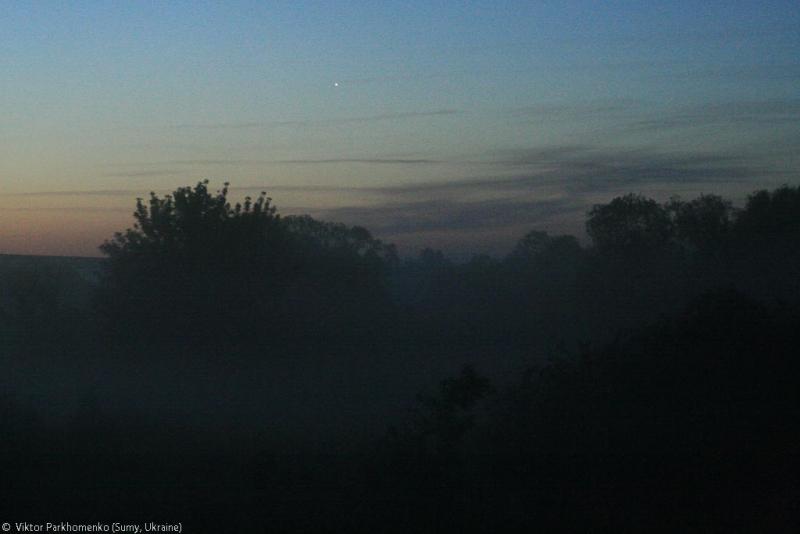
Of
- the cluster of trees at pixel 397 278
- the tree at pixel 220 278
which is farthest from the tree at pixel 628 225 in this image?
the tree at pixel 220 278

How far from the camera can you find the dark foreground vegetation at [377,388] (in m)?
11.3

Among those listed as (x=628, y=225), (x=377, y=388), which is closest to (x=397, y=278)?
(x=628, y=225)

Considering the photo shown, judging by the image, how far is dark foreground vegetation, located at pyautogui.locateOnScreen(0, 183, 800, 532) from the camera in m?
11.3

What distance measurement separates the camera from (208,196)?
3769 cm

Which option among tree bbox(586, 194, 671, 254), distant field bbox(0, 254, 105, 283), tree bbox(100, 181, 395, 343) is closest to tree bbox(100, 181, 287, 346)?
tree bbox(100, 181, 395, 343)

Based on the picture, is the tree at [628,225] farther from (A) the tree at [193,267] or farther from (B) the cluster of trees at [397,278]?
(A) the tree at [193,267]

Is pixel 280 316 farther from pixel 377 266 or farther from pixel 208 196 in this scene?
pixel 377 266

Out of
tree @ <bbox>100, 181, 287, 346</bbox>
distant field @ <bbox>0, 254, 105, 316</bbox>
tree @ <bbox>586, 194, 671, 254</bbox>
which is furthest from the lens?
tree @ <bbox>586, 194, 671, 254</bbox>

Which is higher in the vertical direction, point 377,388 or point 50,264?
point 50,264

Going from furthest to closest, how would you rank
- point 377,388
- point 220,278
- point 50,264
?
point 50,264 < point 220,278 < point 377,388

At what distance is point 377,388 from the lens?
28453 millimetres

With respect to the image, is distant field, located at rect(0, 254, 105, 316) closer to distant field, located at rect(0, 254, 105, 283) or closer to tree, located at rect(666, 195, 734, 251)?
distant field, located at rect(0, 254, 105, 283)

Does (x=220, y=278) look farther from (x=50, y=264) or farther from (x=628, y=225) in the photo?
(x=628, y=225)

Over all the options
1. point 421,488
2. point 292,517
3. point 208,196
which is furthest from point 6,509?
point 208,196
